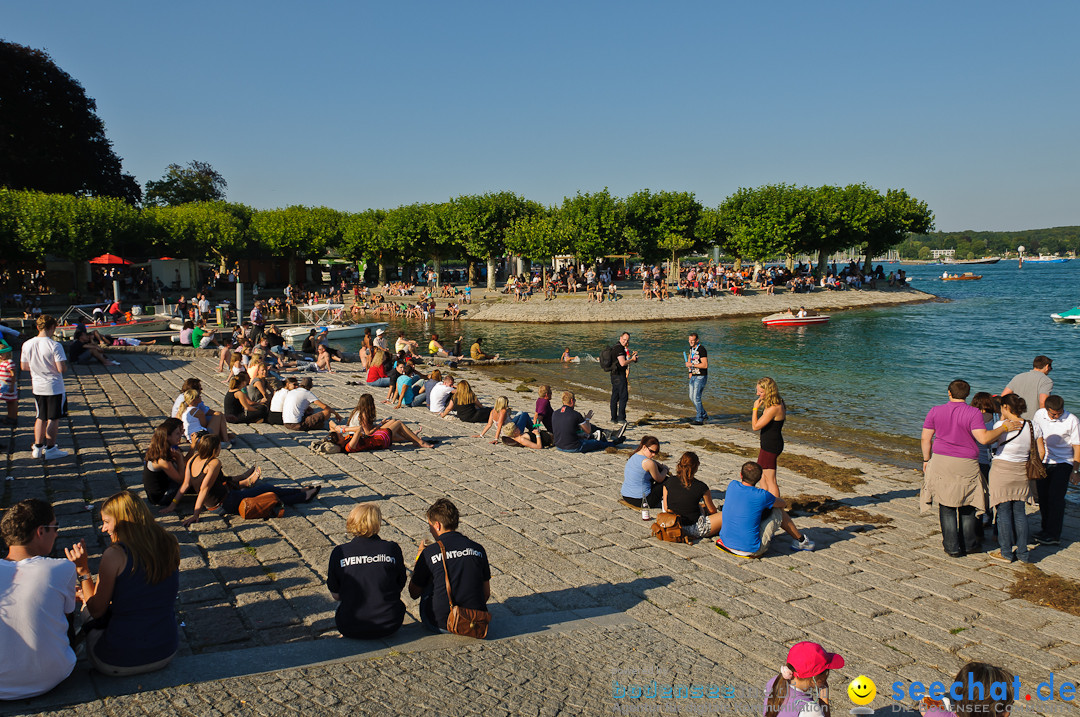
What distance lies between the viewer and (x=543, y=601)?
5.59 m

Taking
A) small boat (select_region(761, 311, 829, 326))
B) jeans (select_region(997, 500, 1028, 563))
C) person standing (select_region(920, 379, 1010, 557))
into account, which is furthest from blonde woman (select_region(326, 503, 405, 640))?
small boat (select_region(761, 311, 829, 326))

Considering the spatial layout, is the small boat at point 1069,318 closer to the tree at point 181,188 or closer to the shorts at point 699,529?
the shorts at point 699,529

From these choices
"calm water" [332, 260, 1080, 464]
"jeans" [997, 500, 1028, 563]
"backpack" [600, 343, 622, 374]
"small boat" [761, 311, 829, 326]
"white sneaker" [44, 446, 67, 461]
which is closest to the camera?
"jeans" [997, 500, 1028, 563]

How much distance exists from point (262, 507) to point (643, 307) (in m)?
41.3

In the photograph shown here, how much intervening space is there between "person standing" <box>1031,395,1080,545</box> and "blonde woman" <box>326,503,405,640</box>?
6742 millimetres

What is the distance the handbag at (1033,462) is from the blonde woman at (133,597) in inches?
302

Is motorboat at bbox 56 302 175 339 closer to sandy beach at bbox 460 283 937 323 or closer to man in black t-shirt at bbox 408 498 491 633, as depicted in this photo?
sandy beach at bbox 460 283 937 323

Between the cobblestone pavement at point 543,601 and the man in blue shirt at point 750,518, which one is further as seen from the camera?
the man in blue shirt at point 750,518

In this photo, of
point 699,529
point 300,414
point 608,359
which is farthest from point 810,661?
point 300,414

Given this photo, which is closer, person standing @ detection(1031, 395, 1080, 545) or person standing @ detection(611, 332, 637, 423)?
person standing @ detection(1031, 395, 1080, 545)

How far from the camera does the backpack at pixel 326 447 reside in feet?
32.9

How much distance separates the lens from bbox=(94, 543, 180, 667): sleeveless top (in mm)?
3836

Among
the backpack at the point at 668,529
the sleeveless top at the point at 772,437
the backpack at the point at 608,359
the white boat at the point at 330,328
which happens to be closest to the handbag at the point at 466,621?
the backpack at the point at 668,529

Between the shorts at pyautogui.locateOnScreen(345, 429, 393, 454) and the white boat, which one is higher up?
the white boat
